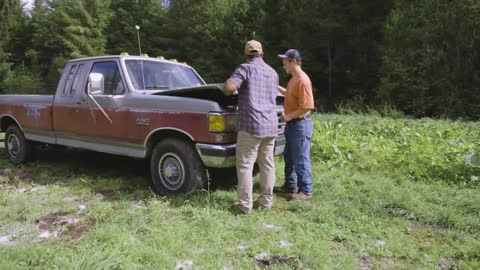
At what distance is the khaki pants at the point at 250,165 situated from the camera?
4.68 m

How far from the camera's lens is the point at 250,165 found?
15.5 feet

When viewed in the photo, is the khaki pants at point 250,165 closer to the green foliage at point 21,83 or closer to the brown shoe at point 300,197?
the brown shoe at point 300,197

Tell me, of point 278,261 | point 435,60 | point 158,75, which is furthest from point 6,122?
point 435,60

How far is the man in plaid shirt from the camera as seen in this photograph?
15.0ft

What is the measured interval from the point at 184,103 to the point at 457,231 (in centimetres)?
336

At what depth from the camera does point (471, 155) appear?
611 centimetres

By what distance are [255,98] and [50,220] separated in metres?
2.70

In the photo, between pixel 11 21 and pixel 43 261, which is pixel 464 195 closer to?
pixel 43 261

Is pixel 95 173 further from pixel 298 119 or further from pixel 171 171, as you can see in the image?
pixel 298 119

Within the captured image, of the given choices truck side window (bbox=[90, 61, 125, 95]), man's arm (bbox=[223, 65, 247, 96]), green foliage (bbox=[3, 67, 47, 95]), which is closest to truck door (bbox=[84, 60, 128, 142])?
truck side window (bbox=[90, 61, 125, 95])

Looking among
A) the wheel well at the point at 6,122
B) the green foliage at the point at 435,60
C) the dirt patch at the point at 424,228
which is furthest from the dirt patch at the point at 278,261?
the green foliage at the point at 435,60

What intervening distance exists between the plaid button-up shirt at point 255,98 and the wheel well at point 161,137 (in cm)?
91

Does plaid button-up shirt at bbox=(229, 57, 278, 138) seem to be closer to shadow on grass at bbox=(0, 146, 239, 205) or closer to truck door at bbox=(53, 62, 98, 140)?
shadow on grass at bbox=(0, 146, 239, 205)

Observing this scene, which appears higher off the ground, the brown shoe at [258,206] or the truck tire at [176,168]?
the truck tire at [176,168]
